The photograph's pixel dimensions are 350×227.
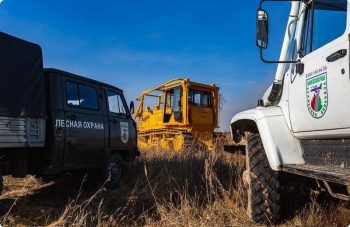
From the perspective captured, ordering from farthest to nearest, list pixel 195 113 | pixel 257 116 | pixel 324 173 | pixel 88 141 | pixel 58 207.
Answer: pixel 195 113 < pixel 88 141 < pixel 58 207 < pixel 257 116 < pixel 324 173

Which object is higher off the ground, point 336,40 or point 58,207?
point 336,40

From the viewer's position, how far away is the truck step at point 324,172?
3.59m

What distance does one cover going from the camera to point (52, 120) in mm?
6945

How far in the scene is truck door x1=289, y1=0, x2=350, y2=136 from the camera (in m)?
3.84

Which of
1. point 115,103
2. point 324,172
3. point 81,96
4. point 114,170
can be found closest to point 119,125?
point 115,103

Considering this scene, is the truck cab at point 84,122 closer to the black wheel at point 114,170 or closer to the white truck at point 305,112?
the black wheel at point 114,170

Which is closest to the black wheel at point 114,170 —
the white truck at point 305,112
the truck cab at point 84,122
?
the truck cab at point 84,122

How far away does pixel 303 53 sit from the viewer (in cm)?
471

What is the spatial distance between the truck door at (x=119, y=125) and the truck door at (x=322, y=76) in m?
4.72

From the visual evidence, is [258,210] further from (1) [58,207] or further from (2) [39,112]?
(2) [39,112]

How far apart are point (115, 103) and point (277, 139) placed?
5050 mm

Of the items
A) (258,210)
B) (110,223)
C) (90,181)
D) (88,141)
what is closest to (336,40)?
(258,210)

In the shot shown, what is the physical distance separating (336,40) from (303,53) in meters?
0.74

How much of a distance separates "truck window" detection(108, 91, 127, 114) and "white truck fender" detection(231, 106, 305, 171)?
4.43 m
